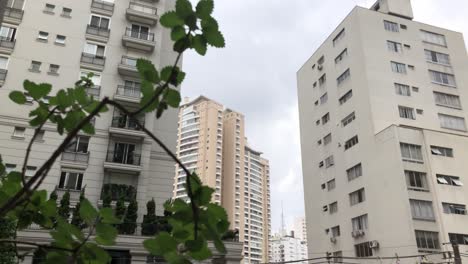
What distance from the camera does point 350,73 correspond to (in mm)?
32312

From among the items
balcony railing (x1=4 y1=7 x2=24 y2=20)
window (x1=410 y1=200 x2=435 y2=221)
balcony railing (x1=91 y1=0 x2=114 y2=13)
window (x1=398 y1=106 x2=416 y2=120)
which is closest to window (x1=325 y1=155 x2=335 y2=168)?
Result: window (x1=398 y1=106 x2=416 y2=120)

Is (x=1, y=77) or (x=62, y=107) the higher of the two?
(x=1, y=77)

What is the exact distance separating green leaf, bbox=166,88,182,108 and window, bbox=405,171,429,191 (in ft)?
87.5

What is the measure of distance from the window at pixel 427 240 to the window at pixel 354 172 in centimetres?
592

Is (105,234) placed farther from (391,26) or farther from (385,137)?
(391,26)

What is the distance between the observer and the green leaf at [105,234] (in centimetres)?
141

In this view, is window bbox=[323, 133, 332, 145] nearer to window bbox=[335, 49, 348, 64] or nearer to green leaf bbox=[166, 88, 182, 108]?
window bbox=[335, 49, 348, 64]

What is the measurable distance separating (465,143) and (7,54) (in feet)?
91.8

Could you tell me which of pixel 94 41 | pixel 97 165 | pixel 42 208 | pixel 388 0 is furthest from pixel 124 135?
pixel 388 0

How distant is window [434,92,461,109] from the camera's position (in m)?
31.7

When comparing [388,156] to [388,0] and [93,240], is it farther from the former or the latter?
[93,240]

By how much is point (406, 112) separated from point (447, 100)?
4.25m

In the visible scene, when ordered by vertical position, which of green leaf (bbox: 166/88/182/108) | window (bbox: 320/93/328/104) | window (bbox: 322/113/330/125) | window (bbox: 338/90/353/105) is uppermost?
window (bbox: 320/93/328/104)

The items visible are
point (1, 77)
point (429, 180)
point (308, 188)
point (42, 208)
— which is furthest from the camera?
point (308, 188)
